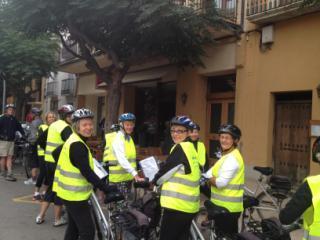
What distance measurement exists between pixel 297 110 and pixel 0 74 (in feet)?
40.5

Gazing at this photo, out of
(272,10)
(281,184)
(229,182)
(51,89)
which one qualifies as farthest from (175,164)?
(51,89)

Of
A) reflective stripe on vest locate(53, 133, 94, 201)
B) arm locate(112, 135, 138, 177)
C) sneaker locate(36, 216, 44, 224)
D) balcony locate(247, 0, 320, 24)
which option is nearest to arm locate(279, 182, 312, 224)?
reflective stripe on vest locate(53, 133, 94, 201)

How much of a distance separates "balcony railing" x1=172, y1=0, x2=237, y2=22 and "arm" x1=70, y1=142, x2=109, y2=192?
286 inches

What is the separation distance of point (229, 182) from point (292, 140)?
7.00m

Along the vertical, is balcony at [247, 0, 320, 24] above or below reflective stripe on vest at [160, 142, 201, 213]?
above

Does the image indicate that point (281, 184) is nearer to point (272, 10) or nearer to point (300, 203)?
point (300, 203)

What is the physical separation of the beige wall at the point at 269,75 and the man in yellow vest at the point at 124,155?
5193 millimetres

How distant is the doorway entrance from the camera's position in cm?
1073

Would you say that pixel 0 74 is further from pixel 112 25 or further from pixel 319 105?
pixel 319 105

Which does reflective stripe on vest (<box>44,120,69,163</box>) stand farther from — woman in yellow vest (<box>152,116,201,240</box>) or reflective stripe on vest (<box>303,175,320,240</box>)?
reflective stripe on vest (<box>303,175,320,240</box>)

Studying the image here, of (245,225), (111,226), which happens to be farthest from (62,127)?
(245,225)

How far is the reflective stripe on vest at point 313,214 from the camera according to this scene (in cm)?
289

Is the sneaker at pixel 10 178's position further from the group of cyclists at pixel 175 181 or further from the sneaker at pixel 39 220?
the group of cyclists at pixel 175 181

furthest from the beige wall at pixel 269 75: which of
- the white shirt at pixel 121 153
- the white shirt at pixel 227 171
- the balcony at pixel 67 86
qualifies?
the balcony at pixel 67 86
